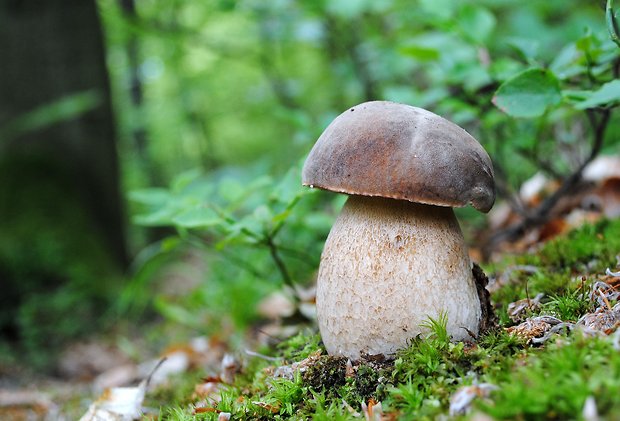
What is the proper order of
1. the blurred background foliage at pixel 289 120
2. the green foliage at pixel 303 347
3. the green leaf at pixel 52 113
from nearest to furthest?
the green foliage at pixel 303 347, the blurred background foliage at pixel 289 120, the green leaf at pixel 52 113

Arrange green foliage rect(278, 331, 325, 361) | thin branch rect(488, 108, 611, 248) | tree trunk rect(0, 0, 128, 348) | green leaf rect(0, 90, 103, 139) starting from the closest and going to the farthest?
green foliage rect(278, 331, 325, 361) < thin branch rect(488, 108, 611, 248) < green leaf rect(0, 90, 103, 139) < tree trunk rect(0, 0, 128, 348)

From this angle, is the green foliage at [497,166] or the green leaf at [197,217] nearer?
the green foliage at [497,166]

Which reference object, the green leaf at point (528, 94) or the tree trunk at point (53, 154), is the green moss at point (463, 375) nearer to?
the green leaf at point (528, 94)

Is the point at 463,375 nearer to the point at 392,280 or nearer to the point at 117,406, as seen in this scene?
the point at 392,280

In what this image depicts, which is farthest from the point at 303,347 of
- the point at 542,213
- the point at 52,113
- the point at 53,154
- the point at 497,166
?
the point at 53,154

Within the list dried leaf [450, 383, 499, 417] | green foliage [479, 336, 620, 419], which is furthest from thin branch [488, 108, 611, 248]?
dried leaf [450, 383, 499, 417]

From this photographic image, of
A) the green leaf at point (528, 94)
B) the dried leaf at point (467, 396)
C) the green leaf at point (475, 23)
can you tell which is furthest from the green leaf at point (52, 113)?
the dried leaf at point (467, 396)

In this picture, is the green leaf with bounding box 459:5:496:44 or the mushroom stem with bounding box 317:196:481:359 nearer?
the mushroom stem with bounding box 317:196:481:359

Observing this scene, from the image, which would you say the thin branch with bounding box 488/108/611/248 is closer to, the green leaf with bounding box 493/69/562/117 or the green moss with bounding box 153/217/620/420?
the green moss with bounding box 153/217/620/420
